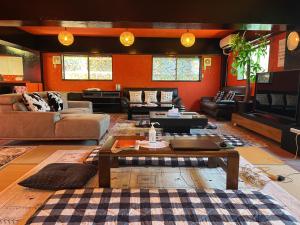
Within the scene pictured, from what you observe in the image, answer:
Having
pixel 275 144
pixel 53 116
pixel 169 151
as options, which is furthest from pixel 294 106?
pixel 53 116

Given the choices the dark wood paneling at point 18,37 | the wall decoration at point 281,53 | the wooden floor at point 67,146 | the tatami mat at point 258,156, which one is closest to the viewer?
the wooden floor at point 67,146

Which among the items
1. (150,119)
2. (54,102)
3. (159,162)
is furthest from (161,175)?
(54,102)

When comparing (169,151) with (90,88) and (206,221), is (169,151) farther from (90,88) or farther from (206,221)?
(90,88)

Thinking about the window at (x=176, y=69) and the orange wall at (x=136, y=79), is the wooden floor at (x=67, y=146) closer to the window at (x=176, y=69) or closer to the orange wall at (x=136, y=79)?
the orange wall at (x=136, y=79)

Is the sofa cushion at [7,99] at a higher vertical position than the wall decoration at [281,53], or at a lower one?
lower

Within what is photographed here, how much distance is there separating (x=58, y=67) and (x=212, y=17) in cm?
580

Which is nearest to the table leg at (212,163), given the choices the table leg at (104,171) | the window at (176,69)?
the table leg at (104,171)

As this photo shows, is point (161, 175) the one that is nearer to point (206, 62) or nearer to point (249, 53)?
point (249, 53)

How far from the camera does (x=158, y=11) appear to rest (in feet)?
12.0

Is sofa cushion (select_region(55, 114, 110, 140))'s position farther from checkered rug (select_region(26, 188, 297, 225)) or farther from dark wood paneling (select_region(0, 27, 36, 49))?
dark wood paneling (select_region(0, 27, 36, 49))

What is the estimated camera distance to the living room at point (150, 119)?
1789mm

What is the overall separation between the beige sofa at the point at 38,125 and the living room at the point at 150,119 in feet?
0.05

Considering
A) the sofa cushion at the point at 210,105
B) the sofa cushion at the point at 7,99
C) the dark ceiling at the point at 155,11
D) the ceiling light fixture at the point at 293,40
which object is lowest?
the sofa cushion at the point at 210,105

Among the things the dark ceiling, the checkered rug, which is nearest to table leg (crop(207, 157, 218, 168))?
the checkered rug
